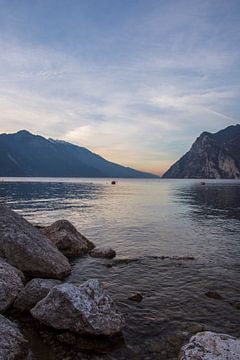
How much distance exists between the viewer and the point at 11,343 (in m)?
9.48

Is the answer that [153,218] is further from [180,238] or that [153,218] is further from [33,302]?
[33,302]

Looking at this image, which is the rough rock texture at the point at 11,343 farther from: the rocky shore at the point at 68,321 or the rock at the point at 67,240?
the rock at the point at 67,240

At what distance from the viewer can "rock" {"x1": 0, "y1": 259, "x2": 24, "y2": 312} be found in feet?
40.2

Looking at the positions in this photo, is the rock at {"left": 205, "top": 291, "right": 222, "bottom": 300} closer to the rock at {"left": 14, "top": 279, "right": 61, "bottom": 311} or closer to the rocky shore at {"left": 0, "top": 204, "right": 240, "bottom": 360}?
the rocky shore at {"left": 0, "top": 204, "right": 240, "bottom": 360}

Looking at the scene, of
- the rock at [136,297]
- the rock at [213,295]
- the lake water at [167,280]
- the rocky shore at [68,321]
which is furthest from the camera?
the rock at [213,295]

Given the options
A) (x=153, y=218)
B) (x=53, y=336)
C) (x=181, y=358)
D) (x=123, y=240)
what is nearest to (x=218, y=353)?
(x=181, y=358)

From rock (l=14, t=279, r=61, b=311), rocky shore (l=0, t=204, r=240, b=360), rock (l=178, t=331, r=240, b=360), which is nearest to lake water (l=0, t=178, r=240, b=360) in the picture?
rocky shore (l=0, t=204, r=240, b=360)

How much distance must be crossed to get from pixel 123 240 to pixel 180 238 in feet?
17.7

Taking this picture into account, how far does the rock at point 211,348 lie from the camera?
8289mm

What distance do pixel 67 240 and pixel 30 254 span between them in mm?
5703

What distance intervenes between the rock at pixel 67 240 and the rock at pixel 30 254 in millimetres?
3994

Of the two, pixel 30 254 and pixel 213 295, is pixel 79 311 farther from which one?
pixel 30 254

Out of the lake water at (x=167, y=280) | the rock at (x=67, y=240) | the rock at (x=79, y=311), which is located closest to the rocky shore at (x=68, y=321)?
Result: the rock at (x=79, y=311)

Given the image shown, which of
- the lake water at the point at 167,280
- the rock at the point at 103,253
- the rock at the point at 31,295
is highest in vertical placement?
the rock at the point at 31,295
